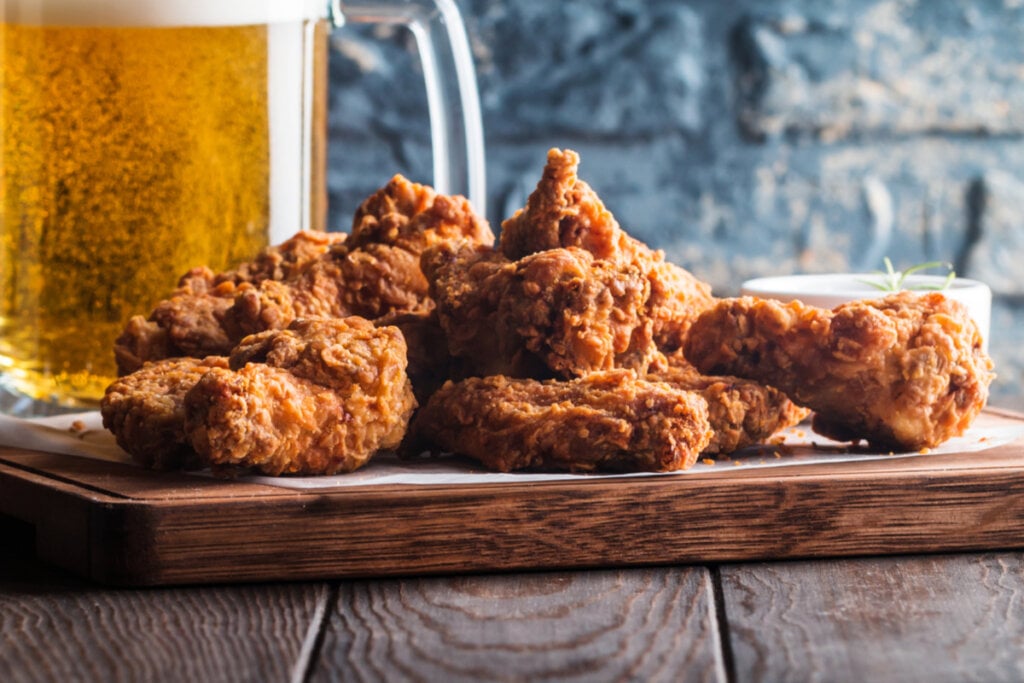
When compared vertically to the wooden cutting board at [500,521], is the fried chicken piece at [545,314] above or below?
above

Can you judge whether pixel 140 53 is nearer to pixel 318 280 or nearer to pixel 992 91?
pixel 318 280

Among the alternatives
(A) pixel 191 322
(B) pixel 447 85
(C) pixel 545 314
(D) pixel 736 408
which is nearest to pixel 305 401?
(C) pixel 545 314

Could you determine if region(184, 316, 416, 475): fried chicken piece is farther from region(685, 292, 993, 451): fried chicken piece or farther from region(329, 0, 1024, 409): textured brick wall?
region(329, 0, 1024, 409): textured brick wall

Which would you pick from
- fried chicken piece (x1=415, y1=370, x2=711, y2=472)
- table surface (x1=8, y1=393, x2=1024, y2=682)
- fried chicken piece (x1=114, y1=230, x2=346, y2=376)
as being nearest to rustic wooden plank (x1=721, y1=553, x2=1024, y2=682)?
table surface (x1=8, y1=393, x2=1024, y2=682)

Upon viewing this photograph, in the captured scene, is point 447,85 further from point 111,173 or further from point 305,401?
point 305,401

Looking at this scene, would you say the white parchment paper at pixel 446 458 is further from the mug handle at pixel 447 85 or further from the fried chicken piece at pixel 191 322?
the mug handle at pixel 447 85

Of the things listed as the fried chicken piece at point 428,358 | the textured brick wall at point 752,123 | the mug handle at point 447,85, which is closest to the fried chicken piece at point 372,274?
the fried chicken piece at point 428,358
